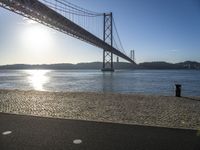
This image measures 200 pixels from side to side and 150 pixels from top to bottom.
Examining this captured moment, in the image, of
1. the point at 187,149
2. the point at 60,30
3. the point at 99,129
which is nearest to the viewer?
the point at 187,149

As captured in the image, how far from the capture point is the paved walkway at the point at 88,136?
3.41 m

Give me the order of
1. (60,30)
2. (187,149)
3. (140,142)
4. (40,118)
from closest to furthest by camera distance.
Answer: (187,149), (140,142), (40,118), (60,30)

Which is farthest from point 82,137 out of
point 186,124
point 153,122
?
point 186,124

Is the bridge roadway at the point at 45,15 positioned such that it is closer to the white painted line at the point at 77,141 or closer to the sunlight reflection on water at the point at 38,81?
the sunlight reflection on water at the point at 38,81

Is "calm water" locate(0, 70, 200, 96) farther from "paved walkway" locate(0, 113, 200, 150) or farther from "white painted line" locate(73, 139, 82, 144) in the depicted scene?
"white painted line" locate(73, 139, 82, 144)

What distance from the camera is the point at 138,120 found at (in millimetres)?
5488

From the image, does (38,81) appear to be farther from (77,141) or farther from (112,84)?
(77,141)

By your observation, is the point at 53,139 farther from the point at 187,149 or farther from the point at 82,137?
the point at 187,149

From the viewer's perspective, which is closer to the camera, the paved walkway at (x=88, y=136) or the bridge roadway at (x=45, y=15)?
the paved walkway at (x=88, y=136)

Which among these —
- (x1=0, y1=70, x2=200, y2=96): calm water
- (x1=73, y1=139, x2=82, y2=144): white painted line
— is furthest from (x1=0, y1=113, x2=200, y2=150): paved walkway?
(x1=0, y1=70, x2=200, y2=96): calm water

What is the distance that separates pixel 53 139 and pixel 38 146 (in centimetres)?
34

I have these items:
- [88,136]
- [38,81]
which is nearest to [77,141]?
[88,136]

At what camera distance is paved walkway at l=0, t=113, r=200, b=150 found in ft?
11.2

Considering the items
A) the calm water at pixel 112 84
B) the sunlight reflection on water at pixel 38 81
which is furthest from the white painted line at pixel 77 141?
the sunlight reflection on water at pixel 38 81
